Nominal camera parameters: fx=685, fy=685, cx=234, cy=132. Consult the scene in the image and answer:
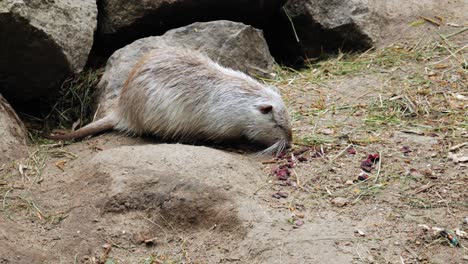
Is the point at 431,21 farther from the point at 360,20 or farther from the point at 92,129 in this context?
the point at 92,129

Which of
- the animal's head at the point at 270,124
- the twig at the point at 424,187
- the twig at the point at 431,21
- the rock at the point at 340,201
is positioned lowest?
the twig at the point at 424,187

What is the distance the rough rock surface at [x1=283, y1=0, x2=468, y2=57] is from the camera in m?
6.93

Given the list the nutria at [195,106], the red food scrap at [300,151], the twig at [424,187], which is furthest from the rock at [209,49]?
the twig at [424,187]

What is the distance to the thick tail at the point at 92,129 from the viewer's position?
547cm

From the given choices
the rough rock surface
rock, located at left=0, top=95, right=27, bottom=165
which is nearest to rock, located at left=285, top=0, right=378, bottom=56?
the rough rock surface

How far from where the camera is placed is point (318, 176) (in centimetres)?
467

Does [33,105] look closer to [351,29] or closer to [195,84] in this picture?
[195,84]

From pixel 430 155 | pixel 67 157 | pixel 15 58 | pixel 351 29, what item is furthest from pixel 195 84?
pixel 351 29

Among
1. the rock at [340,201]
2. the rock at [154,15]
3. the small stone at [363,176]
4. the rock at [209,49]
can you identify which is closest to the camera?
the rock at [340,201]

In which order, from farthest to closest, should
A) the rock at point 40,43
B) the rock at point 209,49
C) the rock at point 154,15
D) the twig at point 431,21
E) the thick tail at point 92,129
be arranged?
the twig at point 431,21 → the rock at point 154,15 → the rock at point 209,49 → the thick tail at point 92,129 → the rock at point 40,43

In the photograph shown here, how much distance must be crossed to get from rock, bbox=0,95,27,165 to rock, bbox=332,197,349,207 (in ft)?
7.73

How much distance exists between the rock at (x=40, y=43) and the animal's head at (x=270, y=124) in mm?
1595

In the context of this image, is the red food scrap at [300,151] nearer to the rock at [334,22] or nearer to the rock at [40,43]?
the rock at [40,43]

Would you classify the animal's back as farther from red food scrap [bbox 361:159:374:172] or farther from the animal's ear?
red food scrap [bbox 361:159:374:172]
